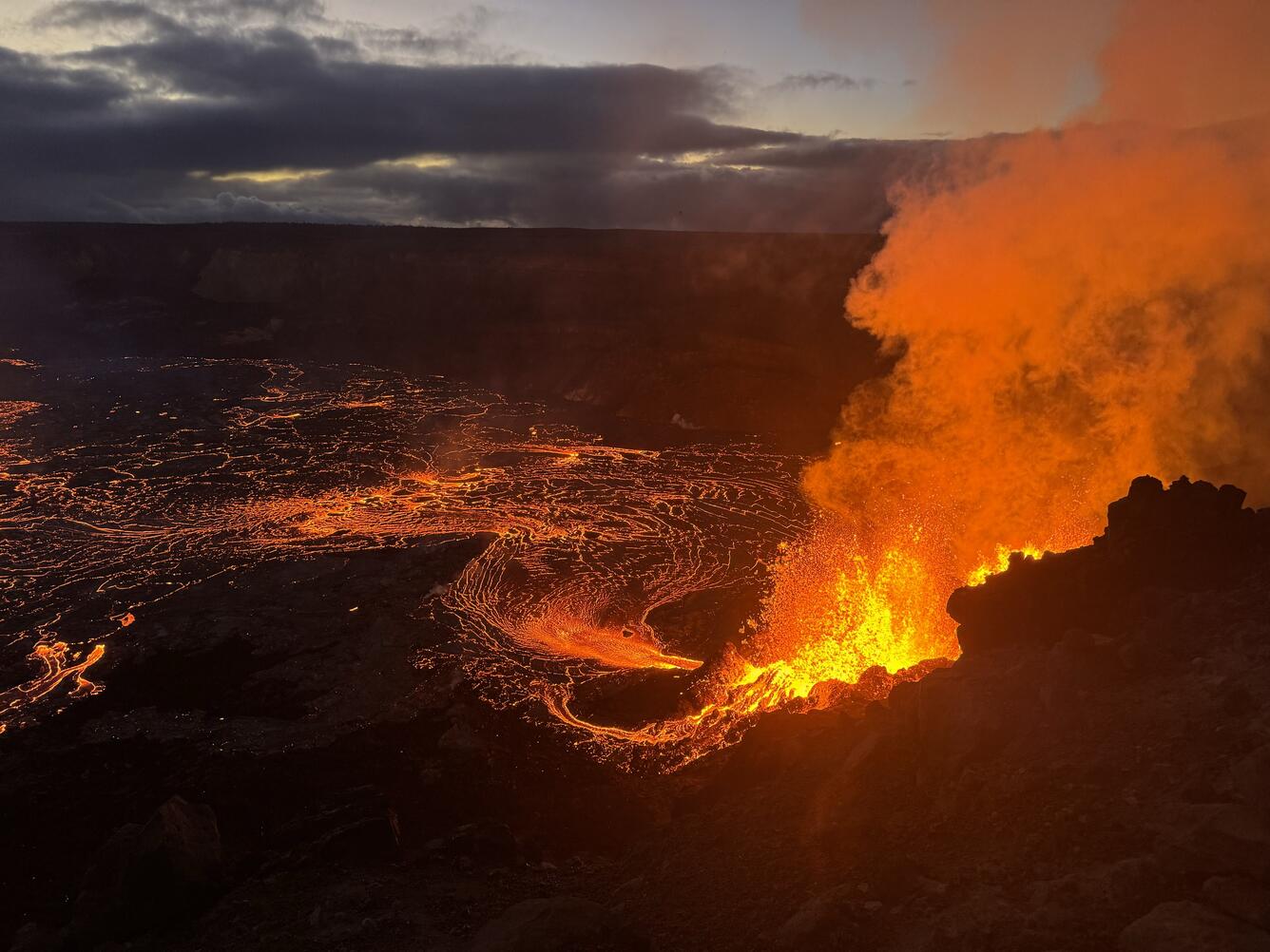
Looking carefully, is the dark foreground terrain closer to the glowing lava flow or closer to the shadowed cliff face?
the glowing lava flow

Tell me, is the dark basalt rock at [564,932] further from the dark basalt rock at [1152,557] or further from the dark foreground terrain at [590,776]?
the dark basalt rock at [1152,557]

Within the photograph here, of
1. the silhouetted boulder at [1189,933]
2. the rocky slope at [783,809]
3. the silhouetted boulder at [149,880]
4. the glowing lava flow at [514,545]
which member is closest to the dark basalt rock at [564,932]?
the rocky slope at [783,809]

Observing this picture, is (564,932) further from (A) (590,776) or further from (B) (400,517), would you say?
(B) (400,517)

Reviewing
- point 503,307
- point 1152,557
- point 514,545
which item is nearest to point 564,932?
point 1152,557

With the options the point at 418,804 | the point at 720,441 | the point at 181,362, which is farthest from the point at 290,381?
the point at 418,804

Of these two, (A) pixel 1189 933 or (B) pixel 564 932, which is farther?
(B) pixel 564 932

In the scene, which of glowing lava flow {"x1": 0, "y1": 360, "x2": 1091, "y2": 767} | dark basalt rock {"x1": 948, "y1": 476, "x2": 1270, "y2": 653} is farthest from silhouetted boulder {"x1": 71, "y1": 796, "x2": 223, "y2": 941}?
dark basalt rock {"x1": 948, "y1": 476, "x2": 1270, "y2": 653}
